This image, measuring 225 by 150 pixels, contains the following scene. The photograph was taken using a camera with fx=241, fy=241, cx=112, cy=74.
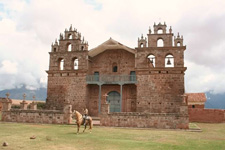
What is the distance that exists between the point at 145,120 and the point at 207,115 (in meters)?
10.9

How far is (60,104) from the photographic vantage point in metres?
A: 27.9

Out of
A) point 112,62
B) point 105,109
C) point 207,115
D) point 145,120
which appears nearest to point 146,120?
point 145,120

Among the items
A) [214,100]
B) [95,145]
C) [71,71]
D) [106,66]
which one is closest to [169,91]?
[106,66]

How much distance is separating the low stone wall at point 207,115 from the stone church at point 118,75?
3149 millimetres

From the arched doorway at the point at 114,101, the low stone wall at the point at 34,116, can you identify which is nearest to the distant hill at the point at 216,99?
the arched doorway at the point at 114,101

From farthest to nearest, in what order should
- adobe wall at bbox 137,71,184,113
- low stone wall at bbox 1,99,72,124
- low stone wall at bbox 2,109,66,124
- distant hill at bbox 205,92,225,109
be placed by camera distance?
distant hill at bbox 205,92,225,109 < adobe wall at bbox 137,71,184,113 < low stone wall at bbox 2,109,66,124 < low stone wall at bbox 1,99,72,124

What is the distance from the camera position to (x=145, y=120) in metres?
18.5

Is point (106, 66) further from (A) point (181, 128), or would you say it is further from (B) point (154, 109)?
(A) point (181, 128)

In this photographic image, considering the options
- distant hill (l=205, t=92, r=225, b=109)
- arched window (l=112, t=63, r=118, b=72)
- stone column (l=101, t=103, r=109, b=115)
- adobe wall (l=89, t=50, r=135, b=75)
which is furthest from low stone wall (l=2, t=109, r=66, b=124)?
distant hill (l=205, t=92, r=225, b=109)

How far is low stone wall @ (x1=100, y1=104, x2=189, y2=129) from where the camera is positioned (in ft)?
59.2

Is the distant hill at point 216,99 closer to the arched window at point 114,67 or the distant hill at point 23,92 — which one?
the distant hill at point 23,92

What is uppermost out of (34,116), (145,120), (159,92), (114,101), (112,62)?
(112,62)

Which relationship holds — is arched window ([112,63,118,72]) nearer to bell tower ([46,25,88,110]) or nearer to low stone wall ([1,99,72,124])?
bell tower ([46,25,88,110])

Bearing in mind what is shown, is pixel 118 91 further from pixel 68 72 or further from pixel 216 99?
pixel 216 99
